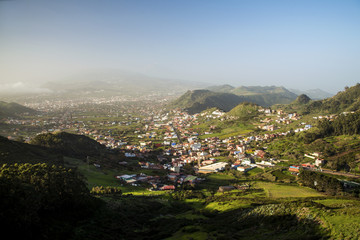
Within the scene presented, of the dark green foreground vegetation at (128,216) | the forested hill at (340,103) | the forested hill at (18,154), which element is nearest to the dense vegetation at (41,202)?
the dark green foreground vegetation at (128,216)

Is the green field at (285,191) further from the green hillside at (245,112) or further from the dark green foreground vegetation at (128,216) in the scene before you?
the green hillside at (245,112)

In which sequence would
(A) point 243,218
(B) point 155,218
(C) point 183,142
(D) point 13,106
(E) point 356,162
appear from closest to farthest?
(A) point 243,218, (B) point 155,218, (E) point 356,162, (C) point 183,142, (D) point 13,106

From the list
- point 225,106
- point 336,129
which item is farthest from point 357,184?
point 225,106

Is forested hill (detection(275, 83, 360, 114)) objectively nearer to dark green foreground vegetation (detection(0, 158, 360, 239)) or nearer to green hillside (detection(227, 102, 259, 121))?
green hillside (detection(227, 102, 259, 121))

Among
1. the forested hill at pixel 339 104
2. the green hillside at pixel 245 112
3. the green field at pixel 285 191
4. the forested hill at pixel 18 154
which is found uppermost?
the forested hill at pixel 339 104

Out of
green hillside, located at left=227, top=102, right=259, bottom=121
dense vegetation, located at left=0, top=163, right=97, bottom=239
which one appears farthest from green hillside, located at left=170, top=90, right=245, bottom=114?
dense vegetation, located at left=0, top=163, right=97, bottom=239

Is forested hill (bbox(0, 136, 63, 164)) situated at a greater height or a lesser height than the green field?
greater

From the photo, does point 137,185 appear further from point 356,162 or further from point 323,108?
point 323,108

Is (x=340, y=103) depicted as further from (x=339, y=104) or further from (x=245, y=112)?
(x=245, y=112)

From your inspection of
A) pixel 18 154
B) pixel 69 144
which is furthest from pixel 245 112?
pixel 18 154

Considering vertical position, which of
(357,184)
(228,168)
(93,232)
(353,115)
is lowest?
(228,168)

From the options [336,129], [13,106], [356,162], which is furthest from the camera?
[13,106]
